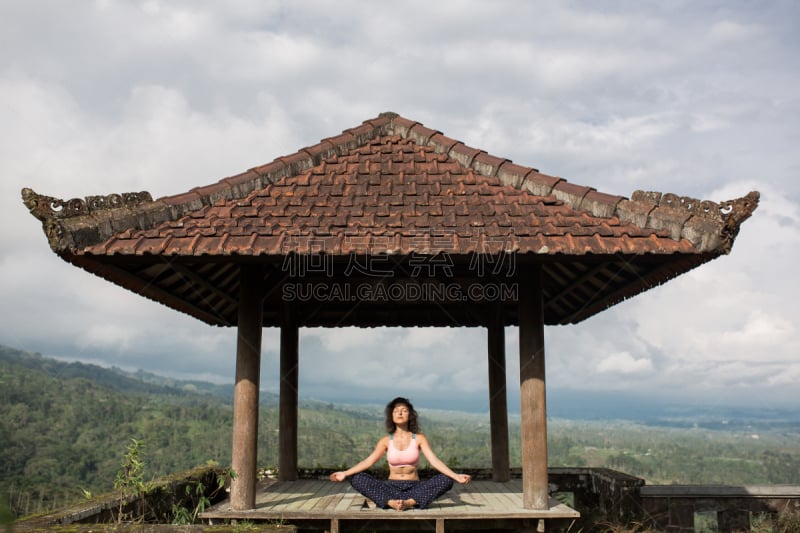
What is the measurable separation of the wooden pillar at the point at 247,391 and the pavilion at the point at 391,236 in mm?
15

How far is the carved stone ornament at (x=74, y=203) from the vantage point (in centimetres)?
617

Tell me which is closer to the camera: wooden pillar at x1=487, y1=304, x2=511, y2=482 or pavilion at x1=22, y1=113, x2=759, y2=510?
pavilion at x1=22, y1=113, x2=759, y2=510

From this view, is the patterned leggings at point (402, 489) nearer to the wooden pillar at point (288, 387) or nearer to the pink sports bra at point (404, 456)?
the pink sports bra at point (404, 456)

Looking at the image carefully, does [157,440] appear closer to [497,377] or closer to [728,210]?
[497,377]

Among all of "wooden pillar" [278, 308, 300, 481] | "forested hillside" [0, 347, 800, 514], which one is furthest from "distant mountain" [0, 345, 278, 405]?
"wooden pillar" [278, 308, 300, 481]

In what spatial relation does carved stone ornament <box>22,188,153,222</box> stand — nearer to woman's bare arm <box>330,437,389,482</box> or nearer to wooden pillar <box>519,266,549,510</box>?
woman's bare arm <box>330,437,389,482</box>

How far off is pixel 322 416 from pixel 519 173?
328ft

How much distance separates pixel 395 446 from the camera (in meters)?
7.32

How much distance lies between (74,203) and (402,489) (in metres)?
4.42

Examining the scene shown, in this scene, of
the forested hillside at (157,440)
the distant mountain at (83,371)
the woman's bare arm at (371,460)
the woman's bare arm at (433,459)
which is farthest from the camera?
the distant mountain at (83,371)

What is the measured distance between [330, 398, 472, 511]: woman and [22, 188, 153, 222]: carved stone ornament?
11.5 feet

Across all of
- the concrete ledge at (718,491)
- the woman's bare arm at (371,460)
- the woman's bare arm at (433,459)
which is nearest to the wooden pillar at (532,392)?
the woman's bare arm at (433,459)

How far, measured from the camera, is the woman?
23.0ft

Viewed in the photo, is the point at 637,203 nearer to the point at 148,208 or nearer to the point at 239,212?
the point at 239,212
